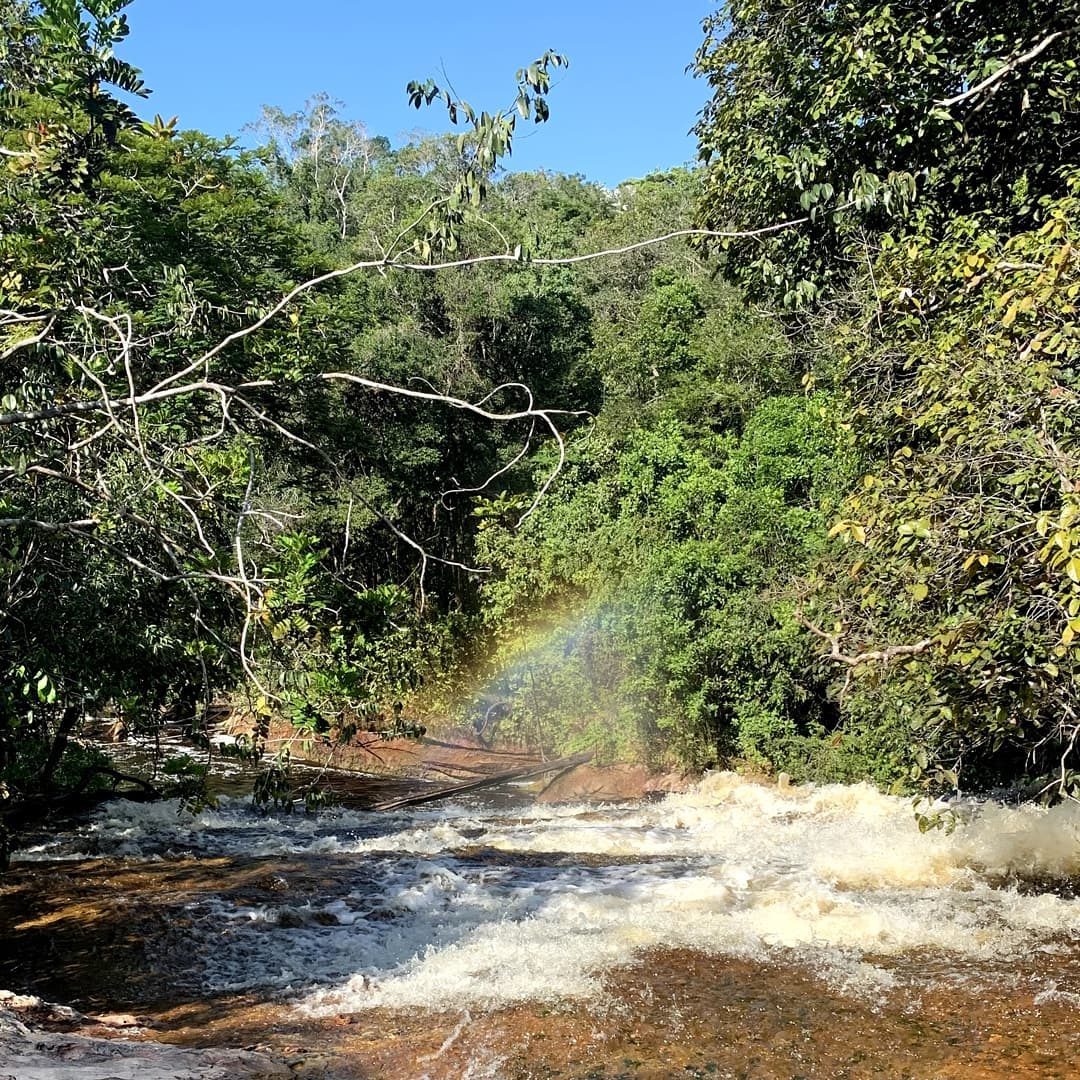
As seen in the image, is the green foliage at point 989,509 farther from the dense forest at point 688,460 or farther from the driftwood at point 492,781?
the driftwood at point 492,781

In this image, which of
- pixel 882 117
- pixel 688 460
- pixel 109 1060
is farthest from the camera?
pixel 688 460

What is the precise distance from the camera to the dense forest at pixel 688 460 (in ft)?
16.0

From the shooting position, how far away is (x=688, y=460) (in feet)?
54.4

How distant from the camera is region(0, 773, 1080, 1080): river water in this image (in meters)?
5.57

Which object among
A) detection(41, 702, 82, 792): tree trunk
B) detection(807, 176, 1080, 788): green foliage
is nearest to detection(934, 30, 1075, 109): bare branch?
detection(807, 176, 1080, 788): green foliage

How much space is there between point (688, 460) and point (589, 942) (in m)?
10.4

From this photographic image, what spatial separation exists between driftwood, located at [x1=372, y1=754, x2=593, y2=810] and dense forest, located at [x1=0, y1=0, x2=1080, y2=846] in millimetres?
840

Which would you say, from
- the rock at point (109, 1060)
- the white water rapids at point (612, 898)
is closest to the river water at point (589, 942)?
the white water rapids at point (612, 898)

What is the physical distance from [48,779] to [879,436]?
25.8ft

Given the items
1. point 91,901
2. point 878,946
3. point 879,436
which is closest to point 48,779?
point 91,901

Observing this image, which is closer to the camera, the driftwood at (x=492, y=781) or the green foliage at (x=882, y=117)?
the green foliage at (x=882, y=117)

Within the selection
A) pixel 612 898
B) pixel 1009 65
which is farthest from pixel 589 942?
pixel 1009 65

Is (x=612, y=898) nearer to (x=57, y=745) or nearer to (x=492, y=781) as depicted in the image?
(x=57, y=745)

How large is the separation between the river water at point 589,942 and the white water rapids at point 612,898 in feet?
0.10
